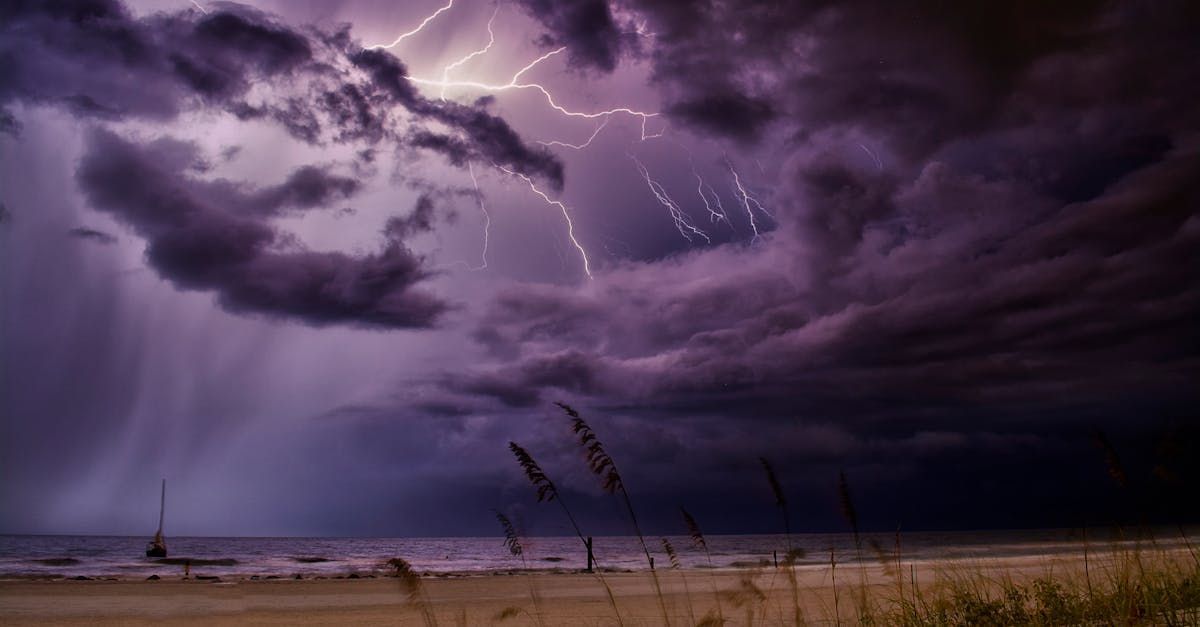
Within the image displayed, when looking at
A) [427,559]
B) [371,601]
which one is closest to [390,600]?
[371,601]

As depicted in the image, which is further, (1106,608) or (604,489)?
(1106,608)

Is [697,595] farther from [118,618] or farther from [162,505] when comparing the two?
[162,505]

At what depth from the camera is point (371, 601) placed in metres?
22.8

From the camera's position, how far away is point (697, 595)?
20.7 m

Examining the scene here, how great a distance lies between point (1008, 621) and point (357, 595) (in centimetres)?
2218

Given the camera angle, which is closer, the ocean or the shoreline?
the shoreline

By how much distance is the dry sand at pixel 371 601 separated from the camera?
15478 mm

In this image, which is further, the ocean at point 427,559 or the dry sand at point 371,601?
the ocean at point 427,559

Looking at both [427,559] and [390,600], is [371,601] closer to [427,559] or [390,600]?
[390,600]

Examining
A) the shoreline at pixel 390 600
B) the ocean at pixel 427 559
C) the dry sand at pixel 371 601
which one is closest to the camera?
the shoreline at pixel 390 600

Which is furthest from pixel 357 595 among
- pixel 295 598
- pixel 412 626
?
pixel 412 626

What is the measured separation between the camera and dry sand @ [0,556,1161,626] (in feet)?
50.8

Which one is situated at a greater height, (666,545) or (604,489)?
(604,489)

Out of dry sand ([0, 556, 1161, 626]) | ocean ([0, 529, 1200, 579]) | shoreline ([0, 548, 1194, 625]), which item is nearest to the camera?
shoreline ([0, 548, 1194, 625])
